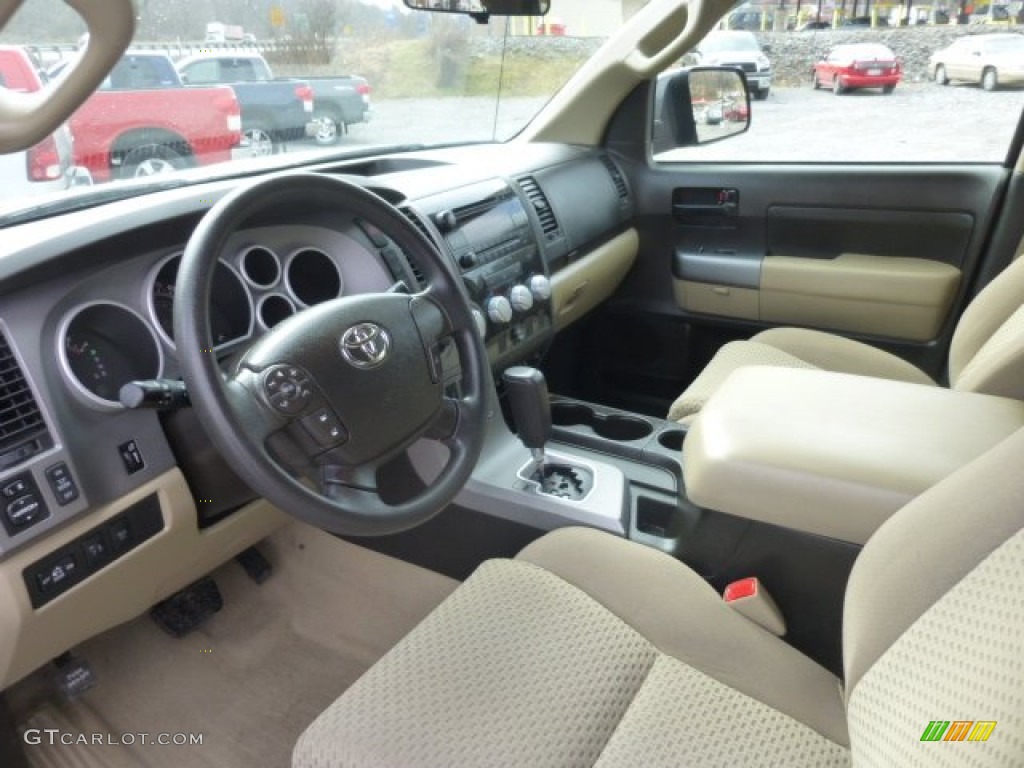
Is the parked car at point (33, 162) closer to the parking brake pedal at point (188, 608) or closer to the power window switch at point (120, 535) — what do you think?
the power window switch at point (120, 535)

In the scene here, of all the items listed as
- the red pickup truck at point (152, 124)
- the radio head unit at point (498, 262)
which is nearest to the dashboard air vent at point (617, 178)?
the radio head unit at point (498, 262)

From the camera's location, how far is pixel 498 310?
1.84 metres

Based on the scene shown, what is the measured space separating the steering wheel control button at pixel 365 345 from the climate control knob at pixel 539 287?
0.90 meters

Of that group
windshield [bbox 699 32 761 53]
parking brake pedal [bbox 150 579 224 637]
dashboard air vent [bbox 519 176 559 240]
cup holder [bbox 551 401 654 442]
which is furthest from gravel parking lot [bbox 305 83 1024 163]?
parking brake pedal [bbox 150 579 224 637]

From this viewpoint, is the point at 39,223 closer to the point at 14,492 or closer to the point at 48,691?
the point at 14,492

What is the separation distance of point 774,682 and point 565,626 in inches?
11.4

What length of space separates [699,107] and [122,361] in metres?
2.18

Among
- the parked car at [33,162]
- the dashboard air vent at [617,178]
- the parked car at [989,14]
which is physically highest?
the parked car at [989,14]

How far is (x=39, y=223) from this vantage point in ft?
4.14

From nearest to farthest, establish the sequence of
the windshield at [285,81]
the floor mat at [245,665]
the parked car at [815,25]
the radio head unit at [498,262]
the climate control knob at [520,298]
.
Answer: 1. the windshield at [285,81]
2. the floor mat at [245,665]
3. the radio head unit at [498,262]
4. the climate control knob at [520,298]
5. the parked car at [815,25]

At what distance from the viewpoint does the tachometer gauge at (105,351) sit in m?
1.13

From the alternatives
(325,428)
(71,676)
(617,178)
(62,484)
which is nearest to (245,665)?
(71,676)

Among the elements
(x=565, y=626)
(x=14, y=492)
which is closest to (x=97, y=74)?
(x=14, y=492)

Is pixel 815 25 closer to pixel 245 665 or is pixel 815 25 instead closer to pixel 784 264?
pixel 784 264
